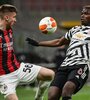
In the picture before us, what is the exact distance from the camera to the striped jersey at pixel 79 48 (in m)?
11.3

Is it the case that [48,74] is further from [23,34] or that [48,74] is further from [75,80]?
[23,34]

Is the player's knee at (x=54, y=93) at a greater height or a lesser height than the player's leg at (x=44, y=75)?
lesser

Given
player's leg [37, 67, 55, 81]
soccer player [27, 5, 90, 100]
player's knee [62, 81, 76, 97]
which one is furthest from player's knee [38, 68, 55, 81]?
player's knee [62, 81, 76, 97]

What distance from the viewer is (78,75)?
11172mm

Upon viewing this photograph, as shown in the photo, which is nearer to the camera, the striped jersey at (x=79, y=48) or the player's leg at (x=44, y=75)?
the striped jersey at (x=79, y=48)

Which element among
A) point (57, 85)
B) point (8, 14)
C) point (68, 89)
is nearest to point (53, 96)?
point (57, 85)

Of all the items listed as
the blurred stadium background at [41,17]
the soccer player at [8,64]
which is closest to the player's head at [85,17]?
the soccer player at [8,64]

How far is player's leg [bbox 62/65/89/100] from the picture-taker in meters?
11.0

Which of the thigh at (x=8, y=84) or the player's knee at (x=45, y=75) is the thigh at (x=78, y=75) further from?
the thigh at (x=8, y=84)

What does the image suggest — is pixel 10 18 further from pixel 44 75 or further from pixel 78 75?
pixel 78 75

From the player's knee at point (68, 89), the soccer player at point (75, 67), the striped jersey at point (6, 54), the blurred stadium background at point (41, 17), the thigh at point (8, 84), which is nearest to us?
the player's knee at point (68, 89)

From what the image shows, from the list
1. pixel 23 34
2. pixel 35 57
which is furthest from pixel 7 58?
pixel 23 34

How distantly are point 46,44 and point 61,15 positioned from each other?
21.3m

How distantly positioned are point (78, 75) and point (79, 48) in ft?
1.68
